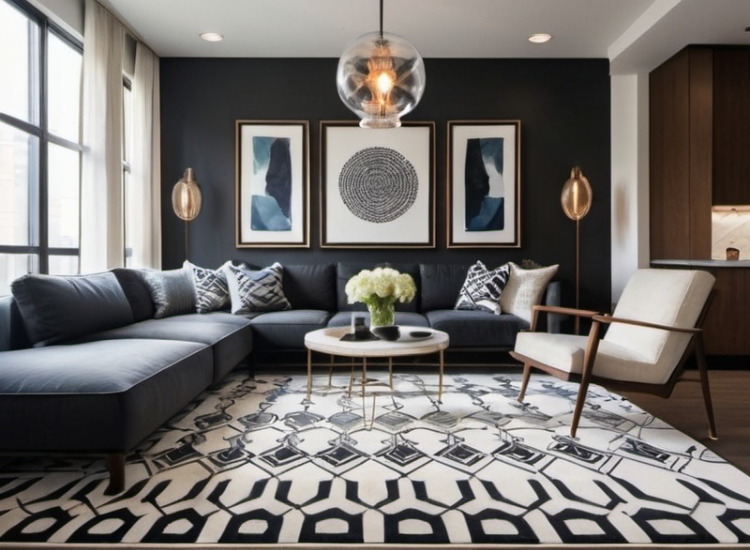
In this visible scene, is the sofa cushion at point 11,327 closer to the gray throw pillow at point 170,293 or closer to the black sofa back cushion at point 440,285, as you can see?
the gray throw pillow at point 170,293

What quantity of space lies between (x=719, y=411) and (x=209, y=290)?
3691mm

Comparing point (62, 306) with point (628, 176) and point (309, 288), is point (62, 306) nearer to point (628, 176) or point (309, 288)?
point (309, 288)

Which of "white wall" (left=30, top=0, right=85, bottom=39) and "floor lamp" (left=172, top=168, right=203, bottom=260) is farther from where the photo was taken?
"floor lamp" (left=172, top=168, right=203, bottom=260)

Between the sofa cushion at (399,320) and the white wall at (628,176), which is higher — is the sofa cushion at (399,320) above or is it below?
below

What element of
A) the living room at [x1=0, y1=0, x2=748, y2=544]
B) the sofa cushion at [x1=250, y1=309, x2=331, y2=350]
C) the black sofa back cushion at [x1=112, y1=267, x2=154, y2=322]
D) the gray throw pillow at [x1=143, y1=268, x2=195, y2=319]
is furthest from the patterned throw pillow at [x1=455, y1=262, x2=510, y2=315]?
the black sofa back cushion at [x1=112, y1=267, x2=154, y2=322]

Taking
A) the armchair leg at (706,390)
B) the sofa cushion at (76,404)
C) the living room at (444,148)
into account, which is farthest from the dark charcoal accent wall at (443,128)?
the sofa cushion at (76,404)

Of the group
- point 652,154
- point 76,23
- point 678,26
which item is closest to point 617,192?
point 652,154

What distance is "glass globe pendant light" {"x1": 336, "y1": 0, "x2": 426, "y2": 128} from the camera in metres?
2.39

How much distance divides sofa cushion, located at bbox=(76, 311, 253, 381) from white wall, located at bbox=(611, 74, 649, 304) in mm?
3537

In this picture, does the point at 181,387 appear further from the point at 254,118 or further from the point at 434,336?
the point at 254,118

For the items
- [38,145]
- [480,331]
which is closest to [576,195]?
[480,331]

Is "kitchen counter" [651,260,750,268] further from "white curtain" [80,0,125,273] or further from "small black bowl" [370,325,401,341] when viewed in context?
"white curtain" [80,0,125,273]

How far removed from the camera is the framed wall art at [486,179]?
4.64 meters

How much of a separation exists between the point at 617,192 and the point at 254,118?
11.8 feet
